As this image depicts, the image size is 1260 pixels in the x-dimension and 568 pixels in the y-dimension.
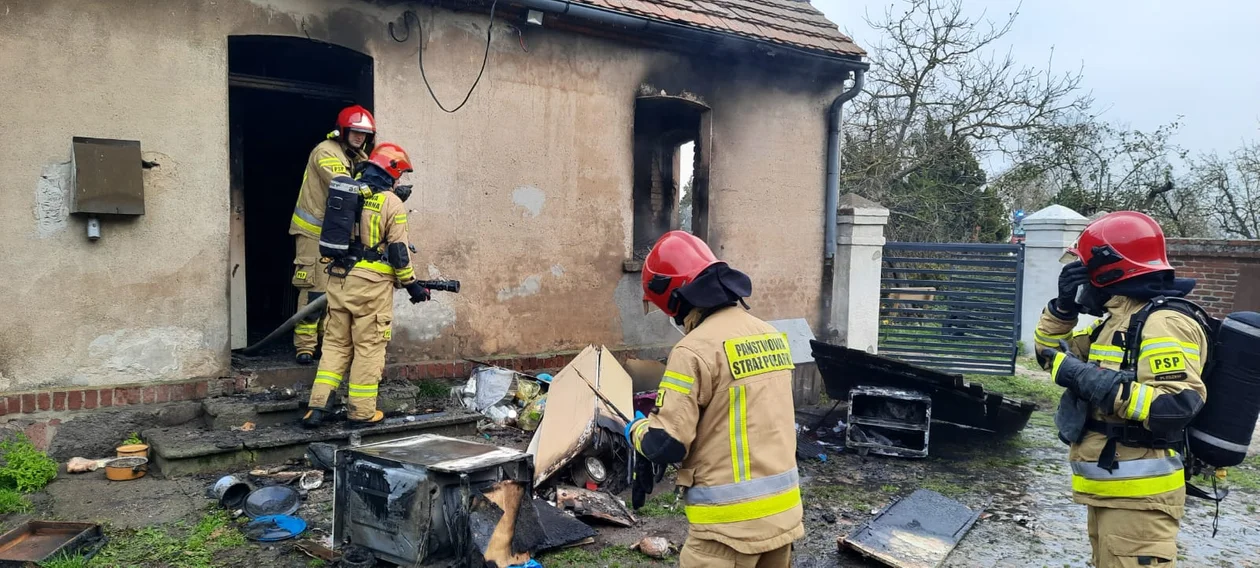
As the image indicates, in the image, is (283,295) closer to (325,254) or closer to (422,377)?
(422,377)

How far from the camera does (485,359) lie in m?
6.64

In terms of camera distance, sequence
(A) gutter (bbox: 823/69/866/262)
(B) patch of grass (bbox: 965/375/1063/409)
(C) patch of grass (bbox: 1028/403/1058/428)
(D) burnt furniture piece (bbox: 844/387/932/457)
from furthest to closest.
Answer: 1. (B) patch of grass (bbox: 965/375/1063/409)
2. (A) gutter (bbox: 823/69/866/262)
3. (C) patch of grass (bbox: 1028/403/1058/428)
4. (D) burnt furniture piece (bbox: 844/387/932/457)

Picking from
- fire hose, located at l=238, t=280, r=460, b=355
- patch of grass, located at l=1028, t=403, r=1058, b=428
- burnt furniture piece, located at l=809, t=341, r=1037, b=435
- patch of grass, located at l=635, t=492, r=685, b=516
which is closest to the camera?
patch of grass, located at l=635, t=492, r=685, b=516

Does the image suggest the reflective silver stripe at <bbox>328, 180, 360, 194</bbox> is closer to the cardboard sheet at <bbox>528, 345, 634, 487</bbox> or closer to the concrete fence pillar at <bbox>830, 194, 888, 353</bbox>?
the cardboard sheet at <bbox>528, 345, 634, 487</bbox>

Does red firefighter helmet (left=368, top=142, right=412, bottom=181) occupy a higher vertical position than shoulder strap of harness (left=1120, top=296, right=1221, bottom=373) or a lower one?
higher

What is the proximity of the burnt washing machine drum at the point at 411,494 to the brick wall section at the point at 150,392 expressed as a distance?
2.23 meters

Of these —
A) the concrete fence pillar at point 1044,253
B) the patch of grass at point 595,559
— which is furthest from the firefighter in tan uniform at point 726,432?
the concrete fence pillar at point 1044,253

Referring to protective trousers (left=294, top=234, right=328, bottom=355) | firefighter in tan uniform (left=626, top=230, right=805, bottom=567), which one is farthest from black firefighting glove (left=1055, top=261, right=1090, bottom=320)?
protective trousers (left=294, top=234, right=328, bottom=355)

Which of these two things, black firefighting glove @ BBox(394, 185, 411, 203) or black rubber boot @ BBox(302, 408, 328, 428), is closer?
black rubber boot @ BBox(302, 408, 328, 428)

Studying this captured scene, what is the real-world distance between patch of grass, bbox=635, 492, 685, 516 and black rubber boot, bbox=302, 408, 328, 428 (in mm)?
2344

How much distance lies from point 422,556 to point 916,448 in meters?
4.66

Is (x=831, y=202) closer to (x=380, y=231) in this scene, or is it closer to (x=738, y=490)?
(x=380, y=231)

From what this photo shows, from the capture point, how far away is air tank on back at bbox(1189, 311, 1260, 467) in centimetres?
300

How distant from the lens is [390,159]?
210 inches
